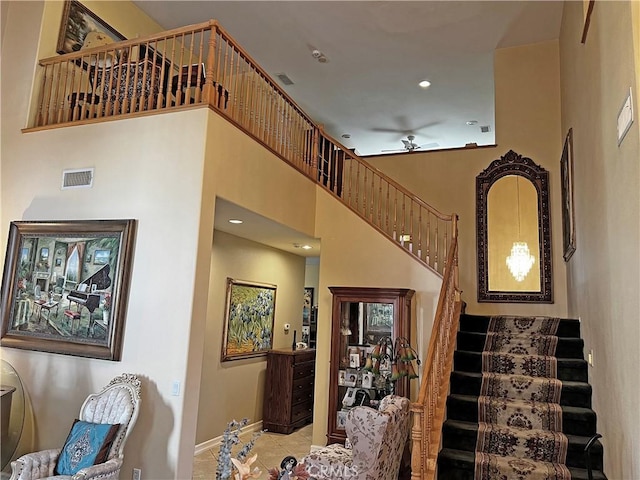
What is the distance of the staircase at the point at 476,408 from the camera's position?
3.50 m

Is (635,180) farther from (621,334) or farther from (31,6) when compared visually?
(31,6)

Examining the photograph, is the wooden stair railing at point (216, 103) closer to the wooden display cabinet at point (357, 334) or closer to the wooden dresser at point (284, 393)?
the wooden display cabinet at point (357, 334)

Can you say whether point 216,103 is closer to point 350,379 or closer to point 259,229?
point 259,229

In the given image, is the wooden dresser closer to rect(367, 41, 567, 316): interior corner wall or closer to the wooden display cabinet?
the wooden display cabinet

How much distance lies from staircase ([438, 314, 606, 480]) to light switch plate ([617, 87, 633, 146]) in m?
2.30

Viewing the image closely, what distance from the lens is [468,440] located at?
3764 millimetres

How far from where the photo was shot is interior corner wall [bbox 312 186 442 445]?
5.39 m

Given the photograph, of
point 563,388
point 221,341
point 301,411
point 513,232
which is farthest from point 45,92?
point 513,232

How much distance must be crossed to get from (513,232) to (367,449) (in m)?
4.23

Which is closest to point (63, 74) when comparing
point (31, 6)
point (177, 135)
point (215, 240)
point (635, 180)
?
point (31, 6)

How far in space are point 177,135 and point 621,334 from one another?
11.6ft

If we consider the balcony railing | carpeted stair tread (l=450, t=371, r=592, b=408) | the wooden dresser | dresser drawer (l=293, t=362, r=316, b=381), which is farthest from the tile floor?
the balcony railing

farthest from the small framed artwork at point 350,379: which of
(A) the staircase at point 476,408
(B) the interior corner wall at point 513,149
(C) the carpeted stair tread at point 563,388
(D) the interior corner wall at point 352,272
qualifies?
(B) the interior corner wall at point 513,149

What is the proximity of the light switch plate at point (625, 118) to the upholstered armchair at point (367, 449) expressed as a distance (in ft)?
7.84
